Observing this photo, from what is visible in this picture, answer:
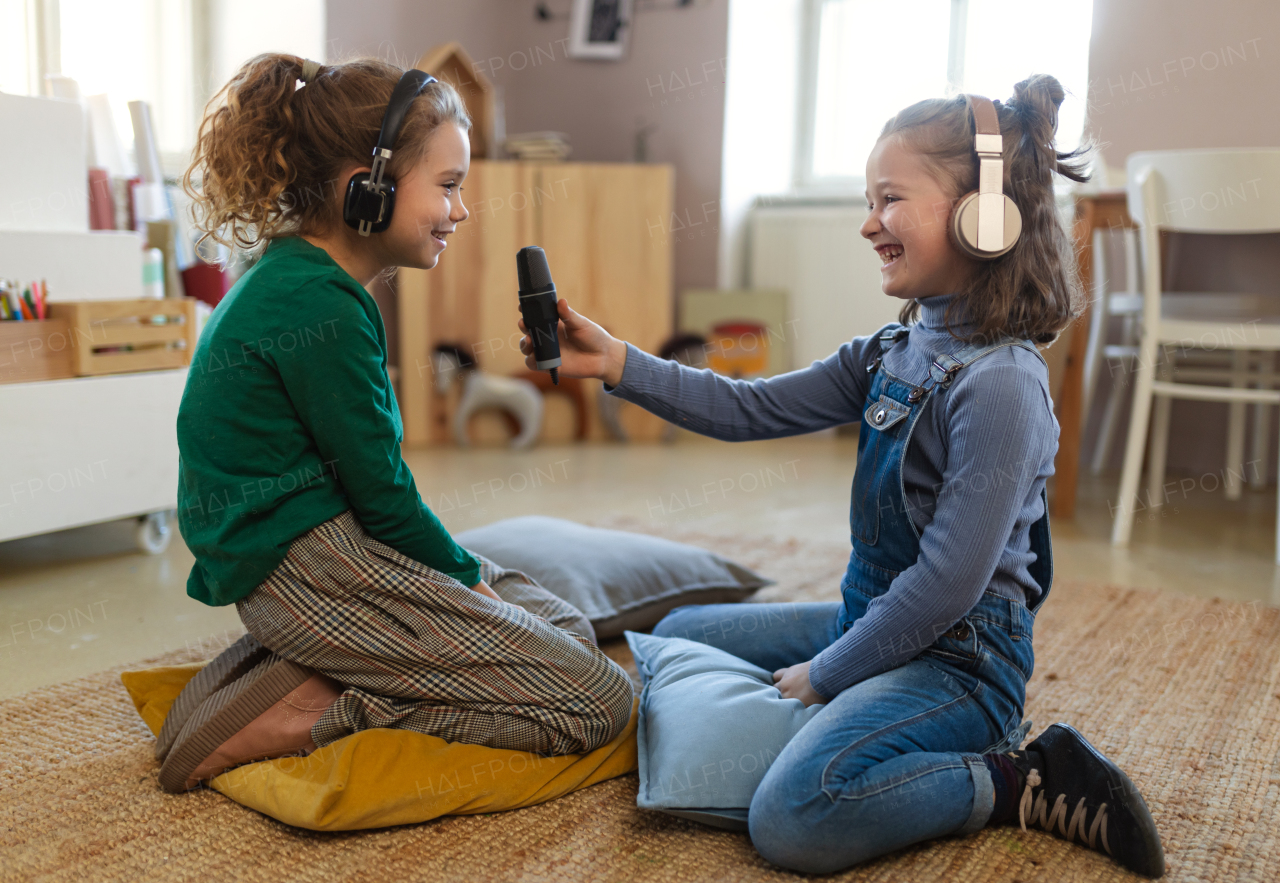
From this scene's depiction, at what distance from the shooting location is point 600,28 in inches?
137

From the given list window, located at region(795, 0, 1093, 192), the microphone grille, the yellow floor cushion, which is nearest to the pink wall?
window, located at region(795, 0, 1093, 192)

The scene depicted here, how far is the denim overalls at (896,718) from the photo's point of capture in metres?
0.86

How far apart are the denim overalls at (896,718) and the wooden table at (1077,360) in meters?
1.18

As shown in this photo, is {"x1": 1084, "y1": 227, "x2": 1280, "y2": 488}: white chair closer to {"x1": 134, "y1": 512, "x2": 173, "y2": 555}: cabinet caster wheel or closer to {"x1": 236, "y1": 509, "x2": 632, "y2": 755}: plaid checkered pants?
{"x1": 236, "y1": 509, "x2": 632, "y2": 755}: plaid checkered pants

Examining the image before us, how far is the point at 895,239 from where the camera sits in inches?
39.2

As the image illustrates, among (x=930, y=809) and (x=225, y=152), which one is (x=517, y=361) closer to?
(x=225, y=152)

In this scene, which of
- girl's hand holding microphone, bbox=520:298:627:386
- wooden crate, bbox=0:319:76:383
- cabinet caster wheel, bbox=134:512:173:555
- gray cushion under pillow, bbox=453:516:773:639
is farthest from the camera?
cabinet caster wheel, bbox=134:512:173:555

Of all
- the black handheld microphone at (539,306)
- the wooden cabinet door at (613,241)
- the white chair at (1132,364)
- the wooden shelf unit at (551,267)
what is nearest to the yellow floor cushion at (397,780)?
the black handheld microphone at (539,306)

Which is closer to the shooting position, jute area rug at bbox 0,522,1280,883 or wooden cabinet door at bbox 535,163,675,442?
jute area rug at bbox 0,522,1280,883

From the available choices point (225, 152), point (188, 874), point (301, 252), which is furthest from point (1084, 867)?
point (225, 152)

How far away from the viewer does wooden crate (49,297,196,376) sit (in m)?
1.70

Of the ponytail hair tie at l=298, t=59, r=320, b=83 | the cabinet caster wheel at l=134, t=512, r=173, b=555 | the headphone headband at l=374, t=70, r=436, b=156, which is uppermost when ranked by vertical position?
the ponytail hair tie at l=298, t=59, r=320, b=83

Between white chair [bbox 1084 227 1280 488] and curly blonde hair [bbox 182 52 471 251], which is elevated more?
curly blonde hair [bbox 182 52 471 251]

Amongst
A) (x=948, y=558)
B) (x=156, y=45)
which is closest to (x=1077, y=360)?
(x=948, y=558)
